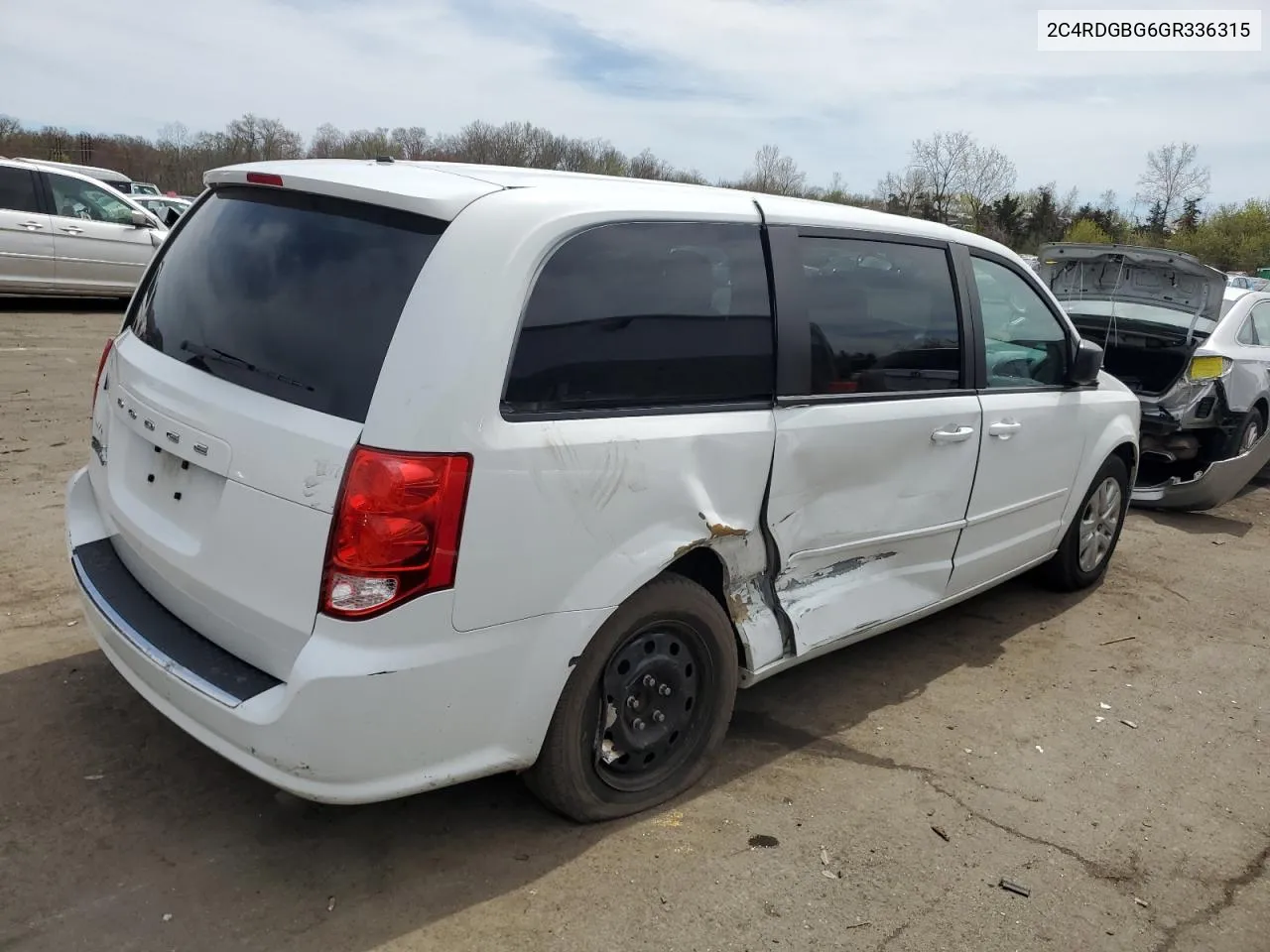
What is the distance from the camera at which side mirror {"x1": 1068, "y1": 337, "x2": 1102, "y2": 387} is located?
14.9 feet

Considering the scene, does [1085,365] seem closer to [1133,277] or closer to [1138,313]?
[1138,313]

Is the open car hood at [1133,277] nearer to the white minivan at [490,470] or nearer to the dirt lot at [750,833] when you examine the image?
the dirt lot at [750,833]

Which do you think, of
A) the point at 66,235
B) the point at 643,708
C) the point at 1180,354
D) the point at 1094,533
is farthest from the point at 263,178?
the point at 66,235

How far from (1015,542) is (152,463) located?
3.51 m

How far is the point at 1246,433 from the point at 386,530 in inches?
272

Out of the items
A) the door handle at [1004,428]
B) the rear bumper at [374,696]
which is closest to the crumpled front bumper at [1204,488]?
the door handle at [1004,428]

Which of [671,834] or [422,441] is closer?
[422,441]

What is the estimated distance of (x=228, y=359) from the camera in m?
2.67

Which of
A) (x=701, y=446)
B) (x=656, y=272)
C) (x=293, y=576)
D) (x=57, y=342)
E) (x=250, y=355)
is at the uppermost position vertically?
(x=656, y=272)

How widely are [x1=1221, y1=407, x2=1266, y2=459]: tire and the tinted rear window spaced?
21.2 feet

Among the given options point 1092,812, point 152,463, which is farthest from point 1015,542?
point 152,463

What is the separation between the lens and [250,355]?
262cm

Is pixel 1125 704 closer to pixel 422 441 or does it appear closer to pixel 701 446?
pixel 701 446

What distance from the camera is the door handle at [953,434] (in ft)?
12.2
